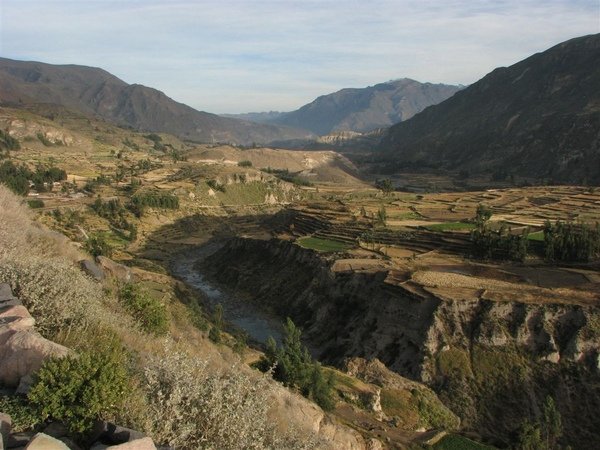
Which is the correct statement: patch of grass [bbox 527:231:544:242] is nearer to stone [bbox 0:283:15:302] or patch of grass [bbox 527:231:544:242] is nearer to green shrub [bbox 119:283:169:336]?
green shrub [bbox 119:283:169:336]

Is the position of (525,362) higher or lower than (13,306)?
lower

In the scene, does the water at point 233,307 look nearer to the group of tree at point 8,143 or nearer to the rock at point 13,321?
the rock at point 13,321

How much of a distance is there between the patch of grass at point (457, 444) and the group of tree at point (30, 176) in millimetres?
68568

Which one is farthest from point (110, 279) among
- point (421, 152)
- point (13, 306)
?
point (421, 152)

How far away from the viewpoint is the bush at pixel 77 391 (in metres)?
6.09

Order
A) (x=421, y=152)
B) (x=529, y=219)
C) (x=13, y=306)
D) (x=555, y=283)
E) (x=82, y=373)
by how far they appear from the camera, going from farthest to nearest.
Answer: (x=421, y=152) < (x=529, y=219) < (x=555, y=283) < (x=13, y=306) < (x=82, y=373)

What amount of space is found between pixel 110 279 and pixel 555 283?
90.6ft

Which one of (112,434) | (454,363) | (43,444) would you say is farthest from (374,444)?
(454,363)

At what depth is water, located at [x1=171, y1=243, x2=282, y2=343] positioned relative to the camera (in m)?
40.4

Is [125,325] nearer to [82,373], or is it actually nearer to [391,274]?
[82,373]

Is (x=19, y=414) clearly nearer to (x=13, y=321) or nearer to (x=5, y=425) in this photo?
(x=5, y=425)

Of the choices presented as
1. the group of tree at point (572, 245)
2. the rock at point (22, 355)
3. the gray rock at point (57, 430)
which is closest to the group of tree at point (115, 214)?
the group of tree at point (572, 245)

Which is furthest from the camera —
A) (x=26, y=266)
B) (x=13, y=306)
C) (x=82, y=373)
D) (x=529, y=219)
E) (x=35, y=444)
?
(x=529, y=219)

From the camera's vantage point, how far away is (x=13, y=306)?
8.44m
